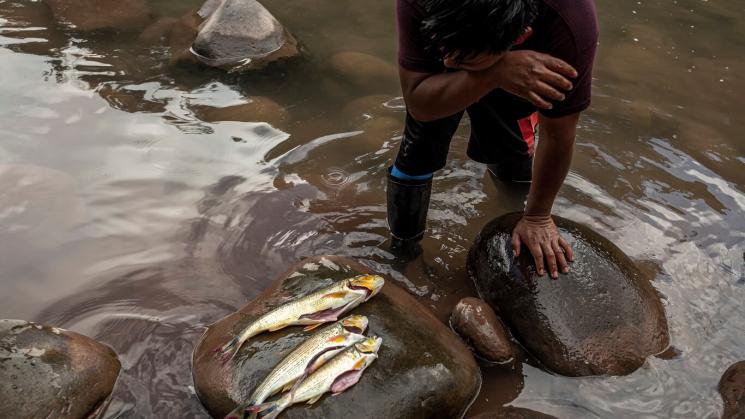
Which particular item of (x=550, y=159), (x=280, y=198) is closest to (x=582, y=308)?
(x=550, y=159)

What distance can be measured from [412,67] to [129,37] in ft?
17.8

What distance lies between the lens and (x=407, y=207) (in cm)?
404

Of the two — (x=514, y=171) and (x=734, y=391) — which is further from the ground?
(x=514, y=171)

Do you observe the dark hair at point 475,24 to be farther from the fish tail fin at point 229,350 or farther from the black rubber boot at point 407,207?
the fish tail fin at point 229,350

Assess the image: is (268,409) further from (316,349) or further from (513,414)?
(513,414)

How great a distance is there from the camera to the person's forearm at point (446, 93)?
2.87 metres

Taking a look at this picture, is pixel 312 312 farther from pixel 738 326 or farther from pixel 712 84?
pixel 712 84

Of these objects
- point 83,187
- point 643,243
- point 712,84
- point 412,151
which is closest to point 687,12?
point 712,84

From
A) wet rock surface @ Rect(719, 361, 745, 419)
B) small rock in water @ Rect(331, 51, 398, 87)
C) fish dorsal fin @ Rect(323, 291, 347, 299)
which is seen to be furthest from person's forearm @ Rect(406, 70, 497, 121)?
small rock in water @ Rect(331, 51, 398, 87)

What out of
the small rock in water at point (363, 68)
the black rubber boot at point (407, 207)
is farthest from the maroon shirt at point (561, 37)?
the small rock in water at point (363, 68)

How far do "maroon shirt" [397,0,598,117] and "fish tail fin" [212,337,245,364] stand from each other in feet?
5.83

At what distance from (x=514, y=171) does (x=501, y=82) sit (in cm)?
217

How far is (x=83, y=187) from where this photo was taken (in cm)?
483

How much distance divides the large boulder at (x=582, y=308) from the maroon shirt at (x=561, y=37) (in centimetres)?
107
